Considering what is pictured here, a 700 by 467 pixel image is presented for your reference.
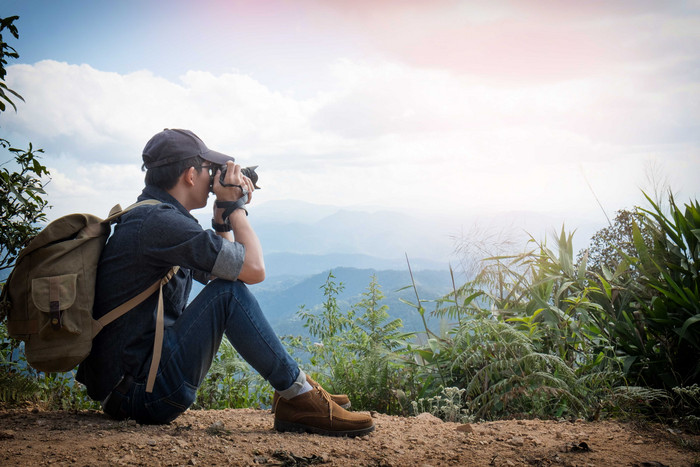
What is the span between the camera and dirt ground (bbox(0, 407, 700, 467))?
1.92 metres

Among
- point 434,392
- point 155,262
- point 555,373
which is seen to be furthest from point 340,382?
point 155,262

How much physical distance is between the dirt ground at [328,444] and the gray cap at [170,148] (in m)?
1.20

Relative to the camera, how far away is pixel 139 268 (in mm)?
2141

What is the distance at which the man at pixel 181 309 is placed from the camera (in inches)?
83.7

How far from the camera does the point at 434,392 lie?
3365 millimetres

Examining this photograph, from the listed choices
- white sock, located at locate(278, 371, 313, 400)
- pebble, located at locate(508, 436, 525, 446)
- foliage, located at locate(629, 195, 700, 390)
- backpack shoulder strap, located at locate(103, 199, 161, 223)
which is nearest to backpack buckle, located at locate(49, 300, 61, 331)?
backpack shoulder strap, located at locate(103, 199, 161, 223)

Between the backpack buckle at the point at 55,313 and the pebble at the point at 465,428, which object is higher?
the backpack buckle at the point at 55,313

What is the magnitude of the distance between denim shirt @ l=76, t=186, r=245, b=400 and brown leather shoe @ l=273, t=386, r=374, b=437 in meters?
0.66

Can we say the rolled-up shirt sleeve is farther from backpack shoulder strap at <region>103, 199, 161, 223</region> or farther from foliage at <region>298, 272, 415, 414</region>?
foliage at <region>298, 272, 415, 414</region>

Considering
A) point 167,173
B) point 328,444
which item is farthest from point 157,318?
point 328,444

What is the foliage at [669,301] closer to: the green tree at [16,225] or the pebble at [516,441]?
the pebble at [516,441]

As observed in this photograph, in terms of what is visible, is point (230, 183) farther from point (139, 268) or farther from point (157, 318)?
point (157, 318)

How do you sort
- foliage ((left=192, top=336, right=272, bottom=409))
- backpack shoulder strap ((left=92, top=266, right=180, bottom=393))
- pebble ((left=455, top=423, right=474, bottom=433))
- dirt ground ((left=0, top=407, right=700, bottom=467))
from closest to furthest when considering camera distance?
dirt ground ((left=0, top=407, right=700, bottom=467)), backpack shoulder strap ((left=92, top=266, right=180, bottom=393)), pebble ((left=455, top=423, right=474, bottom=433)), foliage ((left=192, top=336, right=272, bottom=409))

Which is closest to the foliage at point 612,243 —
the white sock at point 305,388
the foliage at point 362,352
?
the foliage at point 362,352
